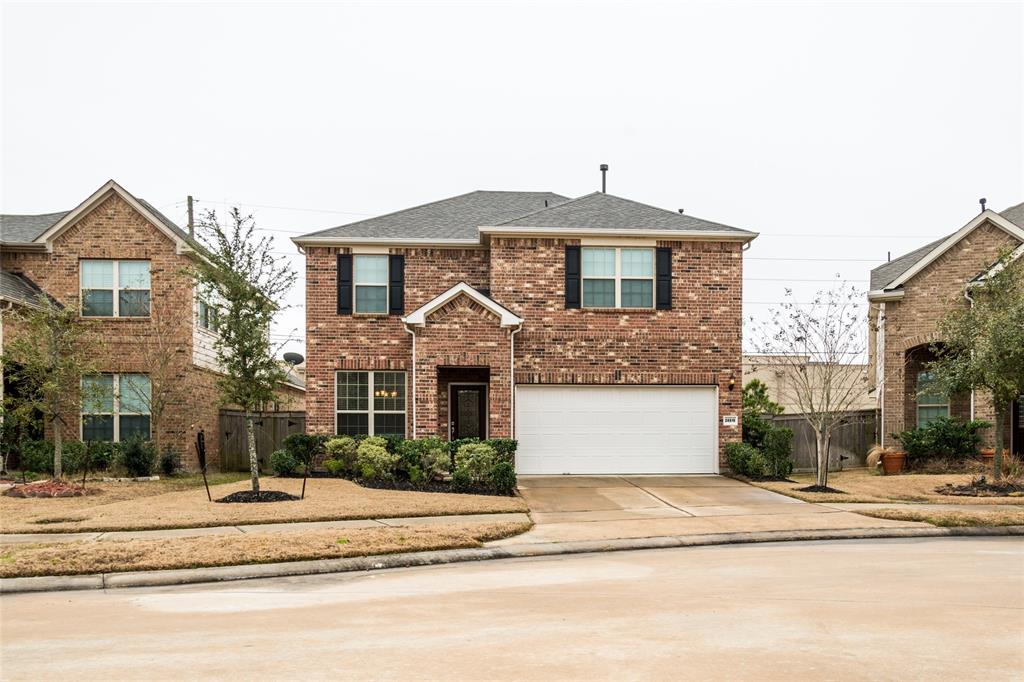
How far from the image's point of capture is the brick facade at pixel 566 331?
2255cm

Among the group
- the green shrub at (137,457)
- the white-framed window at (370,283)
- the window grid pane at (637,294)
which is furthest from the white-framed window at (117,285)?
the window grid pane at (637,294)

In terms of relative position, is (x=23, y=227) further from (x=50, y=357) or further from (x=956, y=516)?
(x=956, y=516)

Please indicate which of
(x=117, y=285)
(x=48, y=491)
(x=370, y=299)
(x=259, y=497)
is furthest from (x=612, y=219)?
(x=48, y=491)

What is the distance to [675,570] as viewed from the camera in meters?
10.6

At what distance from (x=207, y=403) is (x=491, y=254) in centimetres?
913

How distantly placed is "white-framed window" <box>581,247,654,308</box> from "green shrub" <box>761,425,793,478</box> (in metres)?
4.25

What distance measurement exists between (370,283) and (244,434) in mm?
6332

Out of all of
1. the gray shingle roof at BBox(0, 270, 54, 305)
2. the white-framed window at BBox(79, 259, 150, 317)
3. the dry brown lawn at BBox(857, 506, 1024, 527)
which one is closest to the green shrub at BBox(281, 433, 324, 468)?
the white-framed window at BBox(79, 259, 150, 317)

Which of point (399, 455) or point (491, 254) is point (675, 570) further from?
point (491, 254)

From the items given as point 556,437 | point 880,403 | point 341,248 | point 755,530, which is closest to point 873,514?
point 755,530

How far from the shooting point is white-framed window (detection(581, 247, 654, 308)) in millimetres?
22797

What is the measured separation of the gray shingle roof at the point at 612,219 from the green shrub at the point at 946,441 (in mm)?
6636

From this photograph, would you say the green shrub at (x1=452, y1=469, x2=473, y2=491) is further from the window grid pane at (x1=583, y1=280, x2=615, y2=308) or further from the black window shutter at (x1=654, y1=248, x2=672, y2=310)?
the black window shutter at (x1=654, y1=248, x2=672, y2=310)

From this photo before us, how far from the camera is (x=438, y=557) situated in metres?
11.4
